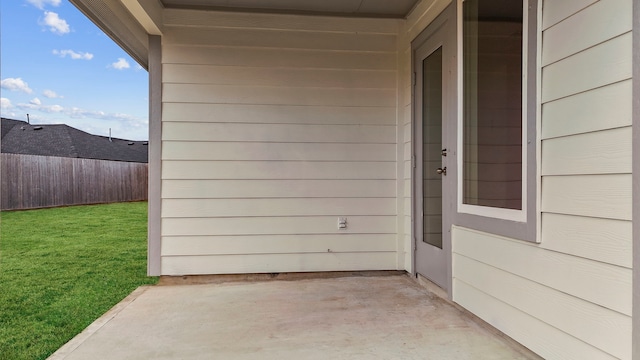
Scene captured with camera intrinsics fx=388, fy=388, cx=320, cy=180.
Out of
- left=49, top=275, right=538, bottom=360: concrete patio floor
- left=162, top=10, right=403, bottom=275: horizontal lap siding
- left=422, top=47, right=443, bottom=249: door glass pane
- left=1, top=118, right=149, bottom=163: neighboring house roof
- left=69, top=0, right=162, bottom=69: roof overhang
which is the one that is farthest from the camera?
left=1, top=118, right=149, bottom=163: neighboring house roof

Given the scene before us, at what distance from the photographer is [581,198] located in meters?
1.61

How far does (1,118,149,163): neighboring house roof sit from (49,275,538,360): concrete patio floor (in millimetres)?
12826

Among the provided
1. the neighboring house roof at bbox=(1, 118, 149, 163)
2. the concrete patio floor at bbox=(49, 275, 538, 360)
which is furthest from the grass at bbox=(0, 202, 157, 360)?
the neighboring house roof at bbox=(1, 118, 149, 163)

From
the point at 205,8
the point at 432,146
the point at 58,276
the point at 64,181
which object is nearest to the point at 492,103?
the point at 432,146

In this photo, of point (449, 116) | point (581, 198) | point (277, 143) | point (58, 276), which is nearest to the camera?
point (581, 198)

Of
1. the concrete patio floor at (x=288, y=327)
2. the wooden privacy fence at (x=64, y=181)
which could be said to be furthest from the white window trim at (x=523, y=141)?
the wooden privacy fence at (x=64, y=181)

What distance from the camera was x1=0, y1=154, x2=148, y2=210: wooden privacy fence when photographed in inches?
352

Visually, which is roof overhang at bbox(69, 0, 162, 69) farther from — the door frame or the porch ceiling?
the door frame

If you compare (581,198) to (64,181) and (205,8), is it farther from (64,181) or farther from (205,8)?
(64,181)

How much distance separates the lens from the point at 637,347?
4.39 ft

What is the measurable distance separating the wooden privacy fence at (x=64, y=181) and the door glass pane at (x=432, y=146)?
947 cm

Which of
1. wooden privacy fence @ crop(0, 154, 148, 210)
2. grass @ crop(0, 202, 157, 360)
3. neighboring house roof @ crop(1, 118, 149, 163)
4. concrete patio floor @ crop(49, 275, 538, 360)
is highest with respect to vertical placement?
neighboring house roof @ crop(1, 118, 149, 163)

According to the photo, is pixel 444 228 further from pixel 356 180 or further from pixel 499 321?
pixel 356 180

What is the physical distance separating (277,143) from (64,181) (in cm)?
921
